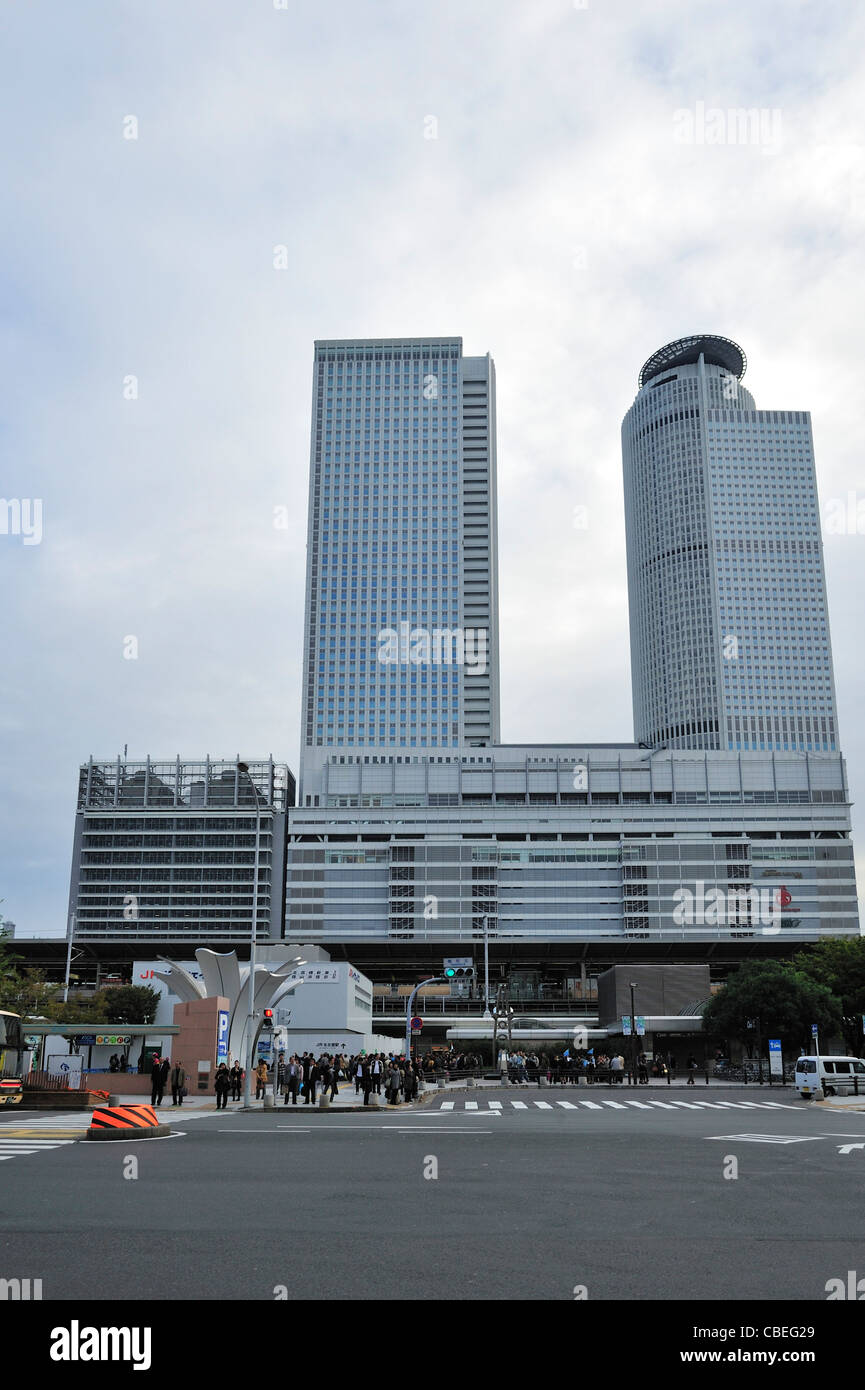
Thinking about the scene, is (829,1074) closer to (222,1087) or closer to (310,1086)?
(310,1086)

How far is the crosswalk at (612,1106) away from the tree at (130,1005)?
2987 inches

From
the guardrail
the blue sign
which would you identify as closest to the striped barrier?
the guardrail

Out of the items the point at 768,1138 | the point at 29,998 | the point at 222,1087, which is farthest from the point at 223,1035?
the point at 29,998

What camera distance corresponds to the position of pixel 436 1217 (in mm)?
11555

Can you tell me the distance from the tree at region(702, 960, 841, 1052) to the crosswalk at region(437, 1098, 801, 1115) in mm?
31042

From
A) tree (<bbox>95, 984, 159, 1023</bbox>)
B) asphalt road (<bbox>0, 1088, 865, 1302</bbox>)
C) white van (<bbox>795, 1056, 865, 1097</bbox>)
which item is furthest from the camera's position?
tree (<bbox>95, 984, 159, 1023</bbox>)

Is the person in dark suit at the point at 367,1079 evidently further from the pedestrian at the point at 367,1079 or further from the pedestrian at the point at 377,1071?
the pedestrian at the point at 377,1071

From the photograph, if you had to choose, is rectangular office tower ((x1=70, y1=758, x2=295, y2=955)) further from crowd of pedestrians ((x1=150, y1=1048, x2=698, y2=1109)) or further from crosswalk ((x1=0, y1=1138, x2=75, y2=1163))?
crosswalk ((x1=0, y1=1138, x2=75, y2=1163))

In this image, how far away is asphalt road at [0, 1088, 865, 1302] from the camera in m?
8.25

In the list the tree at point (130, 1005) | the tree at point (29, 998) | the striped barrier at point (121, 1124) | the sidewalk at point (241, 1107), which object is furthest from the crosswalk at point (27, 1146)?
the tree at point (130, 1005)
